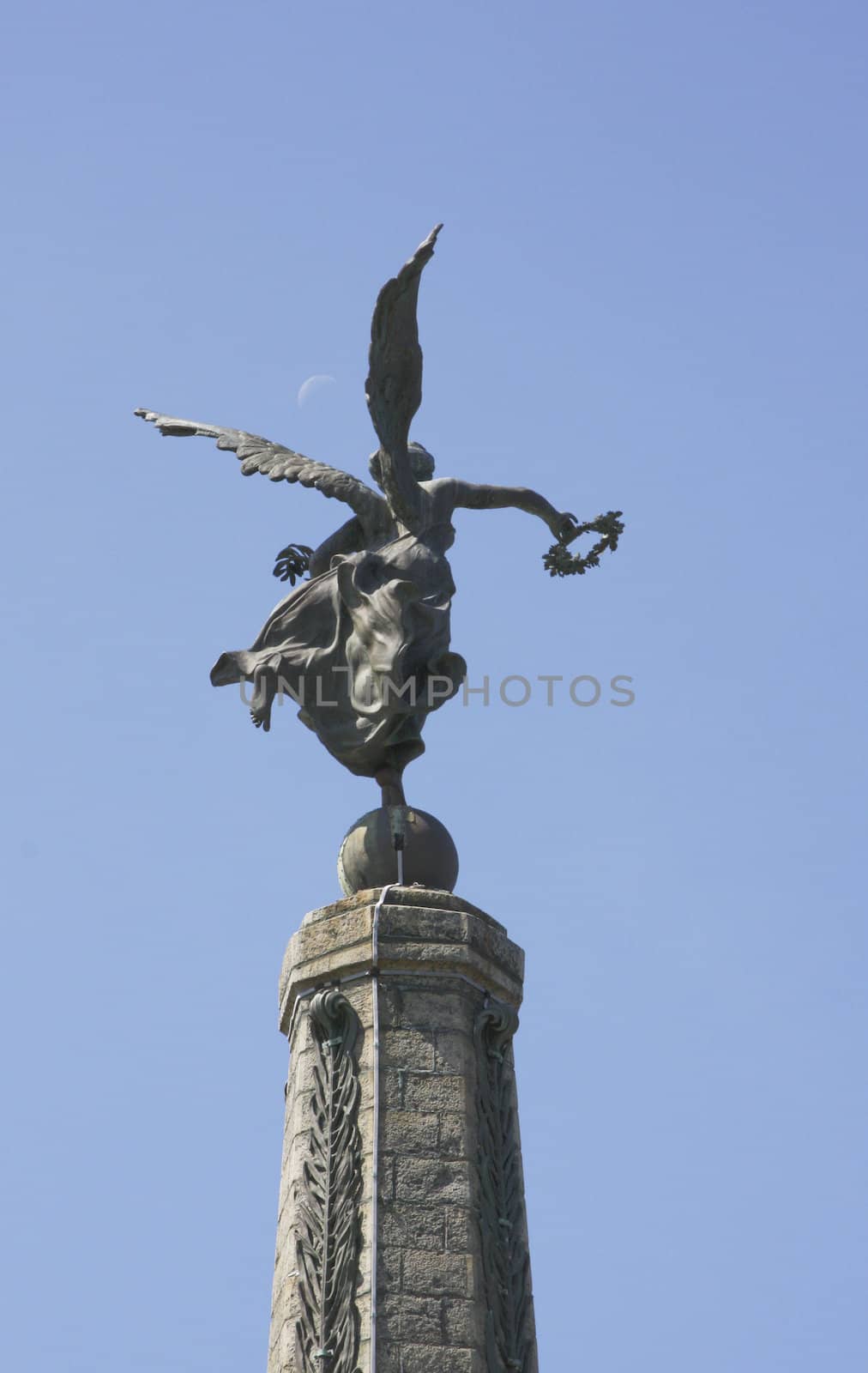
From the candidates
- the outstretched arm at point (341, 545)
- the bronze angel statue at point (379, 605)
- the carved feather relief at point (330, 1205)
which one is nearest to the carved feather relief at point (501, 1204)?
the carved feather relief at point (330, 1205)

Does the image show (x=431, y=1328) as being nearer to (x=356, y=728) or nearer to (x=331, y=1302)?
(x=331, y=1302)

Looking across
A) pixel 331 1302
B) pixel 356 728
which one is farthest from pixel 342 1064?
pixel 356 728

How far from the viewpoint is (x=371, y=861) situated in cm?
1126

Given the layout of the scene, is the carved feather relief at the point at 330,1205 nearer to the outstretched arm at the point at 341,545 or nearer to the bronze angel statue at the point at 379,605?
the bronze angel statue at the point at 379,605

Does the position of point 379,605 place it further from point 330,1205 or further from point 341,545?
point 330,1205

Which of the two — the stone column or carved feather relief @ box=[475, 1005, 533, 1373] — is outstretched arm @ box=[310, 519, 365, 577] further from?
carved feather relief @ box=[475, 1005, 533, 1373]

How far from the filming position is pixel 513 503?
1276 centimetres

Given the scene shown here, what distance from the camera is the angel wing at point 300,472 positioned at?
12.2 m

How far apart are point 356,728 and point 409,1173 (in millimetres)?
2808

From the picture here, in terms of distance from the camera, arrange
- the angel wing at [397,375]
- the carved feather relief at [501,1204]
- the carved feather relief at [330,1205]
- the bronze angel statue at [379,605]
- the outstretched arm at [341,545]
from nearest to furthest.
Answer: the carved feather relief at [330,1205], the carved feather relief at [501,1204], the angel wing at [397,375], the bronze angel statue at [379,605], the outstretched arm at [341,545]

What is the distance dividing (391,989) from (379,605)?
2.38 m

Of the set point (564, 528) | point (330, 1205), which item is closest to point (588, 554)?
point (564, 528)

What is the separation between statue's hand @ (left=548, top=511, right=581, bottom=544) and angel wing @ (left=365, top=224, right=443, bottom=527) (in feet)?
3.83

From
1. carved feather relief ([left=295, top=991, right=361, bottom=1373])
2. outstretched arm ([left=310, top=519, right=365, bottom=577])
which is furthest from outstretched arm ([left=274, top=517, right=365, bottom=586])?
carved feather relief ([left=295, top=991, right=361, bottom=1373])
